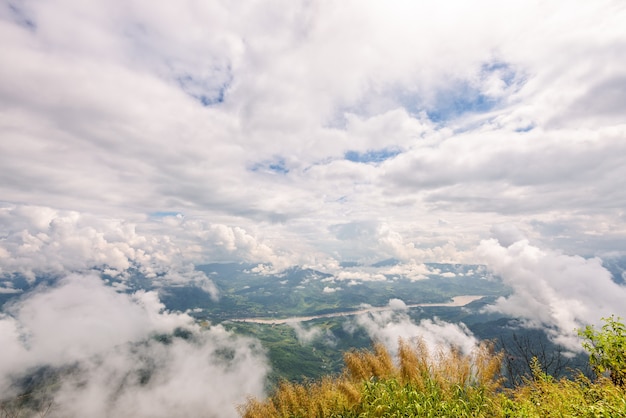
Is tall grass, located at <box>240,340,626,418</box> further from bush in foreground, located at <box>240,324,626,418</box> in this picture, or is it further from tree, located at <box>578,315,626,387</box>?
tree, located at <box>578,315,626,387</box>

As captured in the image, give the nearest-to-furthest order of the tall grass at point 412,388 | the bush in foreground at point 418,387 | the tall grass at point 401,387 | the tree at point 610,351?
the tree at point 610,351 → the bush in foreground at point 418,387 → the tall grass at point 412,388 → the tall grass at point 401,387

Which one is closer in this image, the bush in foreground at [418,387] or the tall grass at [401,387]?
the bush in foreground at [418,387]

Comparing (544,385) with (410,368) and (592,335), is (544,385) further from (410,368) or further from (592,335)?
(410,368)

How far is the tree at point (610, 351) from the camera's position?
10164mm

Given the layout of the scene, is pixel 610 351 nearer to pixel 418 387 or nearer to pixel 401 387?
pixel 418 387

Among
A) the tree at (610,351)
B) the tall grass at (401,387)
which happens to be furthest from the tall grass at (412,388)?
the tree at (610,351)

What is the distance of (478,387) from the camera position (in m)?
11.6

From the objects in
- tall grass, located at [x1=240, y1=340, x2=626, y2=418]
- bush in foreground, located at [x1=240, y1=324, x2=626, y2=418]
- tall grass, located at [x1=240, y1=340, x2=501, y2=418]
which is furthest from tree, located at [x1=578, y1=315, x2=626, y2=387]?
tall grass, located at [x1=240, y1=340, x2=501, y2=418]

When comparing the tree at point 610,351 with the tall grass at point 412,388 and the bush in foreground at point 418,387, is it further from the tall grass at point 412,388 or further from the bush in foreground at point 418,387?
the tall grass at point 412,388

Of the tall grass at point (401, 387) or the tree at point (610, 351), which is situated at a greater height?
the tree at point (610, 351)

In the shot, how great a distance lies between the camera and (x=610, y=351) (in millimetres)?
10469

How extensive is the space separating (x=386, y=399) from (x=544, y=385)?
5.59 metres

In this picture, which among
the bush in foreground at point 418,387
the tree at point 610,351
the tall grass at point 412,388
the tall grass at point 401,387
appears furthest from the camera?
the tall grass at point 401,387

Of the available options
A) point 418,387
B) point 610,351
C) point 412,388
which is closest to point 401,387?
point 412,388
